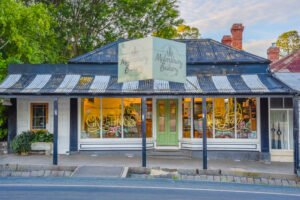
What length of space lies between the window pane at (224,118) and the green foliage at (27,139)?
790 centimetres

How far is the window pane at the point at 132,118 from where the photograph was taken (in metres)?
15.4

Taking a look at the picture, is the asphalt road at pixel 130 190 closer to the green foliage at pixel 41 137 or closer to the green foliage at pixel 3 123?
the green foliage at pixel 41 137

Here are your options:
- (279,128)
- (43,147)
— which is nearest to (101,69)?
(43,147)

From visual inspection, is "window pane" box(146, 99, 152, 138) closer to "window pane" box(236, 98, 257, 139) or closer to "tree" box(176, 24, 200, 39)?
"window pane" box(236, 98, 257, 139)

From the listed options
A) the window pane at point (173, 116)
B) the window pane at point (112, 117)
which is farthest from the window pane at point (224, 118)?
the window pane at point (112, 117)

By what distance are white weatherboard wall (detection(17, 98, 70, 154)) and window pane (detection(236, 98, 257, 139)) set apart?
7984mm

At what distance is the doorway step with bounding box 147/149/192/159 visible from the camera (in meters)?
14.9

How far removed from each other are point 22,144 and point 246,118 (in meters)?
10.3

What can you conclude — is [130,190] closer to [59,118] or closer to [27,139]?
[59,118]

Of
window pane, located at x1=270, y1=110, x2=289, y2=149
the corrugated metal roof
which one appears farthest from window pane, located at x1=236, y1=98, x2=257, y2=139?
the corrugated metal roof

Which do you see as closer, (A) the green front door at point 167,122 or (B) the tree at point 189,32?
(A) the green front door at point 167,122

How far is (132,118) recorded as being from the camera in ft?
50.8

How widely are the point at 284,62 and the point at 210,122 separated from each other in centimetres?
715

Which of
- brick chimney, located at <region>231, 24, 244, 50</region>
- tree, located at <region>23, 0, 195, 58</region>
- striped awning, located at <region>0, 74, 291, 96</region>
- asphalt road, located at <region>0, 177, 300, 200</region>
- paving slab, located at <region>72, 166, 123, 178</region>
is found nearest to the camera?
asphalt road, located at <region>0, 177, 300, 200</region>
